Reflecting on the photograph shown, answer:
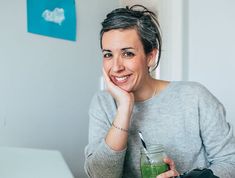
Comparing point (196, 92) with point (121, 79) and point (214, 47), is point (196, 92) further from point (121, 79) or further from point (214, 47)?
point (214, 47)

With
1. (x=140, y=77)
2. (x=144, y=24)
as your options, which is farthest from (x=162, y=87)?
(x=144, y=24)

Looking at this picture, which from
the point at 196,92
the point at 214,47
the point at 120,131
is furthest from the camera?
the point at 214,47

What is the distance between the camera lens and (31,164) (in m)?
0.86

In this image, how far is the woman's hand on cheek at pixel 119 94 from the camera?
3.56ft

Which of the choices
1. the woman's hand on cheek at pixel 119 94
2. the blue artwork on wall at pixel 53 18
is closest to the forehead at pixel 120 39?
the woman's hand on cheek at pixel 119 94

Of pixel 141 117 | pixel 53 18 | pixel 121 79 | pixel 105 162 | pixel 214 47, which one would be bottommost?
pixel 105 162

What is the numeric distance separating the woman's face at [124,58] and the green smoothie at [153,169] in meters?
0.36

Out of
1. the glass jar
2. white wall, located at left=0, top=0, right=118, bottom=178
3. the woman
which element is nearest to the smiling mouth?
the woman

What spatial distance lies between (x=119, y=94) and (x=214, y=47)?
0.77 metres

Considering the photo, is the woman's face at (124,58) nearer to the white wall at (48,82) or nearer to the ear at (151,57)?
the ear at (151,57)

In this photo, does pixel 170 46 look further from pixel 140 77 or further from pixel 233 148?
pixel 233 148

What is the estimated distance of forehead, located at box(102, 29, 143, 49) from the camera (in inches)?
42.5

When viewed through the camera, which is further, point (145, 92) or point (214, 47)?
point (214, 47)

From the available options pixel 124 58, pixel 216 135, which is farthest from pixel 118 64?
pixel 216 135
